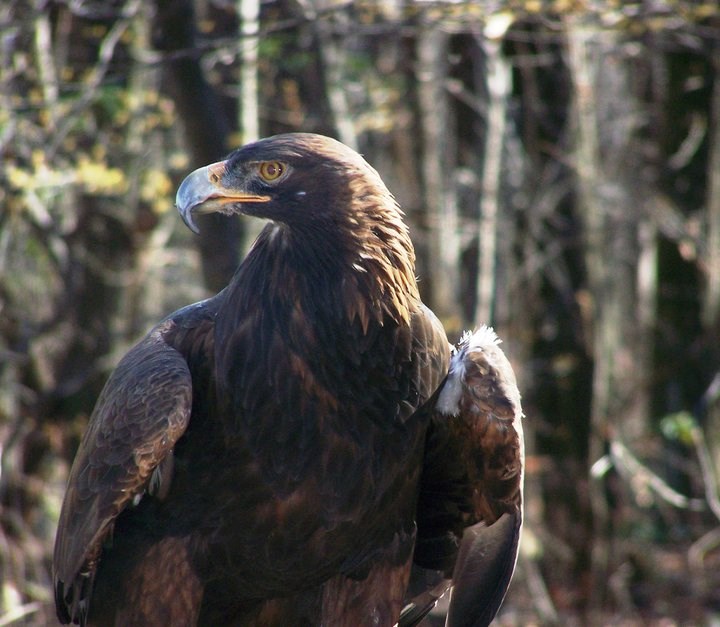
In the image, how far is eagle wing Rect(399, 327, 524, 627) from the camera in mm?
4414

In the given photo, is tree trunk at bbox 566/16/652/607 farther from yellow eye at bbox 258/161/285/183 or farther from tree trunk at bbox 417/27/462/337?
yellow eye at bbox 258/161/285/183

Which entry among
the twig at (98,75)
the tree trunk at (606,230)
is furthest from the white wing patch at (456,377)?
the tree trunk at (606,230)

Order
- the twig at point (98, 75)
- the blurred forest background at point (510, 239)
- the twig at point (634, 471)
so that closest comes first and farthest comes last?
the twig at point (98, 75)
the twig at point (634, 471)
the blurred forest background at point (510, 239)

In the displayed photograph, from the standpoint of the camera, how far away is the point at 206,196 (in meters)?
4.04

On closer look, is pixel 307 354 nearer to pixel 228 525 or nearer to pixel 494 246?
pixel 228 525

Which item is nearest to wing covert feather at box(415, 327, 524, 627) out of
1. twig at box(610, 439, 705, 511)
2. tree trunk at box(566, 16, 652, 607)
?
twig at box(610, 439, 705, 511)

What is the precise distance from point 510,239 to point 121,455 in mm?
5518

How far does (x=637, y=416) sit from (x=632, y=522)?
977 millimetres

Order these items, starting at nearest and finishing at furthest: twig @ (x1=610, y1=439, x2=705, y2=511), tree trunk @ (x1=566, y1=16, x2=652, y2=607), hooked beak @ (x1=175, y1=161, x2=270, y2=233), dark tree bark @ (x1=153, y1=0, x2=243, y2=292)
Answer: hooked beak @ (x1=175, y1=161, x2=270, y2=233), dark tree bark @ (x1=153, y1=0, x2=243, y2=292), twig @ (x1=610, y1=439, x2=705, y2=511), tree trunk @ (x1=566, y1=16, x2=652, y2=607)

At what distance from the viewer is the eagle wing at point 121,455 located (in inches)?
164

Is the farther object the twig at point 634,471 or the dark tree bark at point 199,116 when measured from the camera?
the twig at point 634,471

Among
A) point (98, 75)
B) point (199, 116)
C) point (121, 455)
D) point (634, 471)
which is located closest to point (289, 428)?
point (121, 455)

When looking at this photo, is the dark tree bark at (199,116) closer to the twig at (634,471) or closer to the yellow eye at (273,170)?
the twig at (634,471)

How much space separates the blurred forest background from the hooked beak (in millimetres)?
3152
